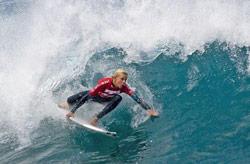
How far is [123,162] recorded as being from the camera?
827 cm

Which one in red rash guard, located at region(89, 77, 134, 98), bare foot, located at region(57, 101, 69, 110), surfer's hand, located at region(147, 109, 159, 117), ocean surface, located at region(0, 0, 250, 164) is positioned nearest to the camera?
ocean surface, located at region(0, 0, 250, 164)

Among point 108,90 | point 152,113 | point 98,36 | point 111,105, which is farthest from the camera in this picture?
point 98,36

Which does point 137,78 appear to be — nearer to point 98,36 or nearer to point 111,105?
point 111,105

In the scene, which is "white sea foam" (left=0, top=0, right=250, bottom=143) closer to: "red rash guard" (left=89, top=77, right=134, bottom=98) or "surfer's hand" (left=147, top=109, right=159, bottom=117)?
"red rash guard" (left=89, top=77, right=134, bottom=98)

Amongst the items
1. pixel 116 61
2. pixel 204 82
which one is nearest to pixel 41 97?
pixel 116 61

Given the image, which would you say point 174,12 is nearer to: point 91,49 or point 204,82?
point 91,49

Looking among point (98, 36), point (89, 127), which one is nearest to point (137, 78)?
point (89, 127)

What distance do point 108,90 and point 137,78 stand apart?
1.66m

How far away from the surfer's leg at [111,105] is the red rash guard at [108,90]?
0.44ft

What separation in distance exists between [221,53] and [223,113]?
9.88 feet

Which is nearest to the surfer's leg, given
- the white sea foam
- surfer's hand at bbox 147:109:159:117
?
surfer's hand at bbox 147:109:159:117

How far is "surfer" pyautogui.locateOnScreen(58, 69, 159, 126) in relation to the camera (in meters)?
9.68

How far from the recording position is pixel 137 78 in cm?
1165

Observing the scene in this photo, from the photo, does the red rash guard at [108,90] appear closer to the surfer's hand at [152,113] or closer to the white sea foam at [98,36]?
the surfer's hand at [152,113]
